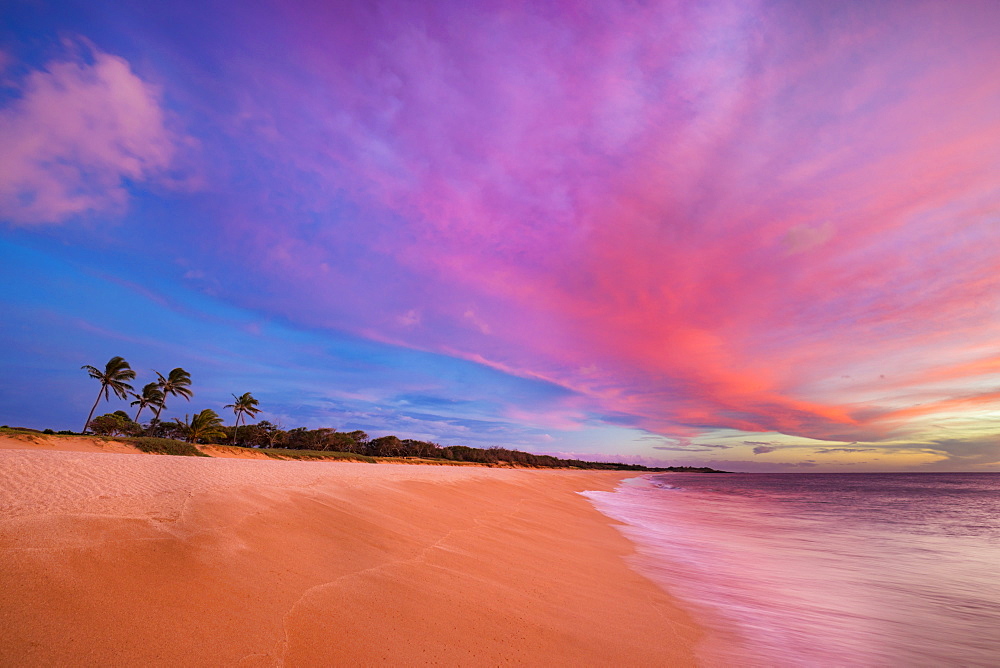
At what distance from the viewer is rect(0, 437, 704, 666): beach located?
11.2 ft

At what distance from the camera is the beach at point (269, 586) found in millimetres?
3400

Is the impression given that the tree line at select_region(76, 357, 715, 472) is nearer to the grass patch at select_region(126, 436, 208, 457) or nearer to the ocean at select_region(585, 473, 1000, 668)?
the grass patch at select_region(126, 436, 208, 457)

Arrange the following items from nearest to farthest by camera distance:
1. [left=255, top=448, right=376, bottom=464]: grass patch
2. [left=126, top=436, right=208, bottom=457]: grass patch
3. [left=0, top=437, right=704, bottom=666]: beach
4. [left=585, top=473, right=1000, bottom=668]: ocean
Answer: [left=0, top=437, right=704, bottom=666]: beach → [left=585, top=473, right=1000, bottom=668]: ocean → [left=126, top=436, right=208, bottom=457]: grass patch → [left=255, top=448, right=376, bottom=464]: grass patch

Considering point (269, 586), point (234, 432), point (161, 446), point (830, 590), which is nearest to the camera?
point (269, 586)

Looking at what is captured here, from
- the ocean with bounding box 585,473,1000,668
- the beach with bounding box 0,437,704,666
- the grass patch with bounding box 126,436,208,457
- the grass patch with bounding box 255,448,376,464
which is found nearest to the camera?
the beach with bounding box 0,437,704,666

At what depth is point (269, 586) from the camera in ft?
14.6

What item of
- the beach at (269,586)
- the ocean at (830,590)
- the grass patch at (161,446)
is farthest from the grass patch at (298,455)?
the beach at (269,586)

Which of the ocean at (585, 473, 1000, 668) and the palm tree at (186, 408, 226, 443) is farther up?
the palm tree at (186, 408, 226, 443)

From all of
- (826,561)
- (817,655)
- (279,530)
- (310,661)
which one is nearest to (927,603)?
(826,561)

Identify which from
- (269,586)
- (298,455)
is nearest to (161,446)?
(298,455)

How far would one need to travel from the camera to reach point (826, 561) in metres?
11.9

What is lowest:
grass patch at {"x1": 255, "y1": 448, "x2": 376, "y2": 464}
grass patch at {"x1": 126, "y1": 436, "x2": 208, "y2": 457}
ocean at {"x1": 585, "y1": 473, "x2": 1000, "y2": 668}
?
ocean at {"x1": 585, "y1": 473, "x2": 1000, "y2": 668}

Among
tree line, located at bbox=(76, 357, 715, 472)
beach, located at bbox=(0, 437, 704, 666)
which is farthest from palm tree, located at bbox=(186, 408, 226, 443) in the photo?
beach, located at bbox=(0, 437, 704, 666)

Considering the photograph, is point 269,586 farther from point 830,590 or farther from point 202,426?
point 202,426
